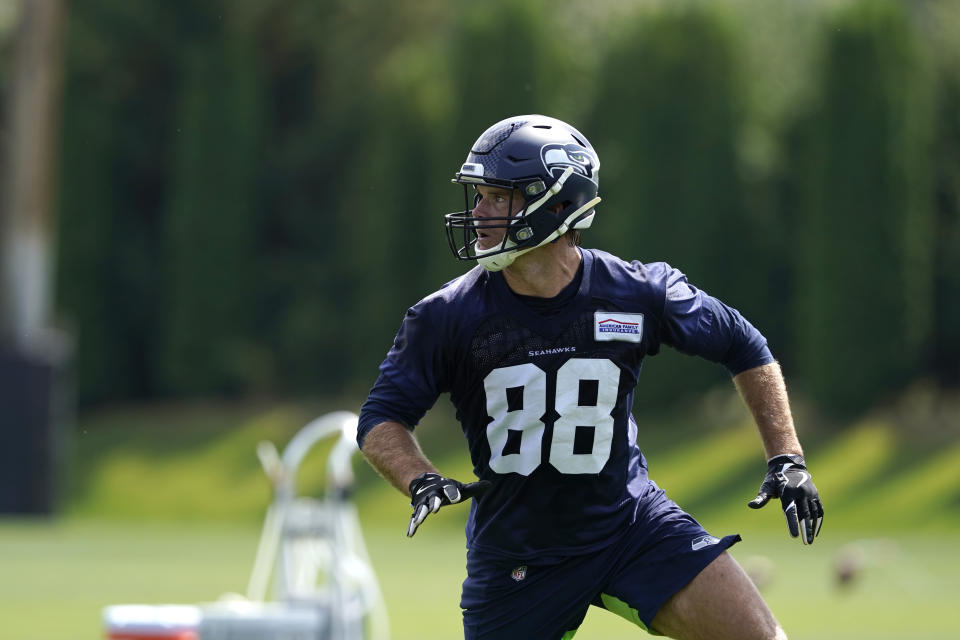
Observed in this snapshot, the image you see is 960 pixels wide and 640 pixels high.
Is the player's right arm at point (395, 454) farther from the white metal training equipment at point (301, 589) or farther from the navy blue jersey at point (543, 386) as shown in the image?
the white metal training equipment at point (301, 589)

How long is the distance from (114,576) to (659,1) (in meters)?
17.7

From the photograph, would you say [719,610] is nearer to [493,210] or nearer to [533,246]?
[533,246]

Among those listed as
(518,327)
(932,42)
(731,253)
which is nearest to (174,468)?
(731,253)

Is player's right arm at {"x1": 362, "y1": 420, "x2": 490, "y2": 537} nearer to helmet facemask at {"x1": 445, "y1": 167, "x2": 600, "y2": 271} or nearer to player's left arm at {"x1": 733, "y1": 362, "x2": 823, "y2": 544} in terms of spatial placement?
helmet facemask at {"x1": 445, "y1": 167, "x2": 600, "y2": 271}

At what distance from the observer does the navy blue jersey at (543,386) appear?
5430 millimetres

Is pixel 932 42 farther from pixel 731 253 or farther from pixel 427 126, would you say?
Result: pixel 427 126

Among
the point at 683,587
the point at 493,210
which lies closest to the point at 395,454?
the point at 493,210

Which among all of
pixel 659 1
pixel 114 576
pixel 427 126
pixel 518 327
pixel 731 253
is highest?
pixel 659 1

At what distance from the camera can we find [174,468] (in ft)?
98.6

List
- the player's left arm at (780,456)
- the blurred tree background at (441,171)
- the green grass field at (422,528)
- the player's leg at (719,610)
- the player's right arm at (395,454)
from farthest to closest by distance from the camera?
the blurred tree background at (441,171) → the green grass field at (422,528) → the player's left arm at (780,456) → the player's leg at (719,610) → the player's right arm at (395,454)

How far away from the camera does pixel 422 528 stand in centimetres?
2519

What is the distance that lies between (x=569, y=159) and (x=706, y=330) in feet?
2.44

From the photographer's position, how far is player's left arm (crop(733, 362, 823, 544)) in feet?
17.7

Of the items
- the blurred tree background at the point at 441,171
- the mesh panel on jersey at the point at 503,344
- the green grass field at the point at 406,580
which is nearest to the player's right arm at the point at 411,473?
the mesh panel on jersey at the point at 503,344
